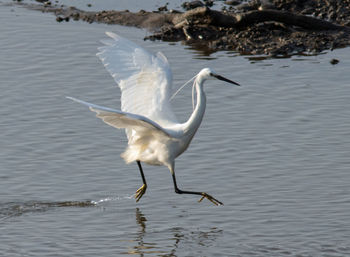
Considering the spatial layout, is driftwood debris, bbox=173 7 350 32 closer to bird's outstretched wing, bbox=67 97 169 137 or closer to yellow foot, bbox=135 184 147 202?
yellow foot, bbox=135 184 147 202

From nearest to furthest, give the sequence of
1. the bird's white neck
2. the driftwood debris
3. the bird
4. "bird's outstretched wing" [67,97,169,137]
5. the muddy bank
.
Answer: "bird's outstretched wing" [67,97,169,137]
the bird's white neck
the bird
the muddy bank
the driftwood debris

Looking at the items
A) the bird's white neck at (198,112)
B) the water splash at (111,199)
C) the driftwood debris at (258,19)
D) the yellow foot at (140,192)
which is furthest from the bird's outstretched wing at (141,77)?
the driftwood debris at (258,19)

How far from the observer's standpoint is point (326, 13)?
20.3m

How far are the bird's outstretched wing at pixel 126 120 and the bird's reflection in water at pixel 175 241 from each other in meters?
1.19

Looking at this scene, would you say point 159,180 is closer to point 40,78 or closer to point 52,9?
point 40,78

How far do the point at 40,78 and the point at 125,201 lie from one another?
222 inches

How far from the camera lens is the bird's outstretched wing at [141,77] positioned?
1091 cm

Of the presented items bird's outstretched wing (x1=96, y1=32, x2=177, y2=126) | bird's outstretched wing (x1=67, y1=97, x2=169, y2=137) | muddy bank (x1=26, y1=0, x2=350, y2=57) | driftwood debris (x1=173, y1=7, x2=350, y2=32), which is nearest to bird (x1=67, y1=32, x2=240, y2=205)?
bird's outstretched wing (x1=96, y1=32, x2=177, y2=126)

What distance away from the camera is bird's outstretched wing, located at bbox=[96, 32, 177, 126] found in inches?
430

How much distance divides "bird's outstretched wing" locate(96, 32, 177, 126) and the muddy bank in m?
7.32

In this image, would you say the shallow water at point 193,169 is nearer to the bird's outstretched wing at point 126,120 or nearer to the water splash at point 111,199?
the water splash at point 111,199

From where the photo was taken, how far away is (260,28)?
18.7m

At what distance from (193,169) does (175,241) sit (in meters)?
2.16

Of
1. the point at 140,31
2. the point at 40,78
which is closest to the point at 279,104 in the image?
the point at 40,78
